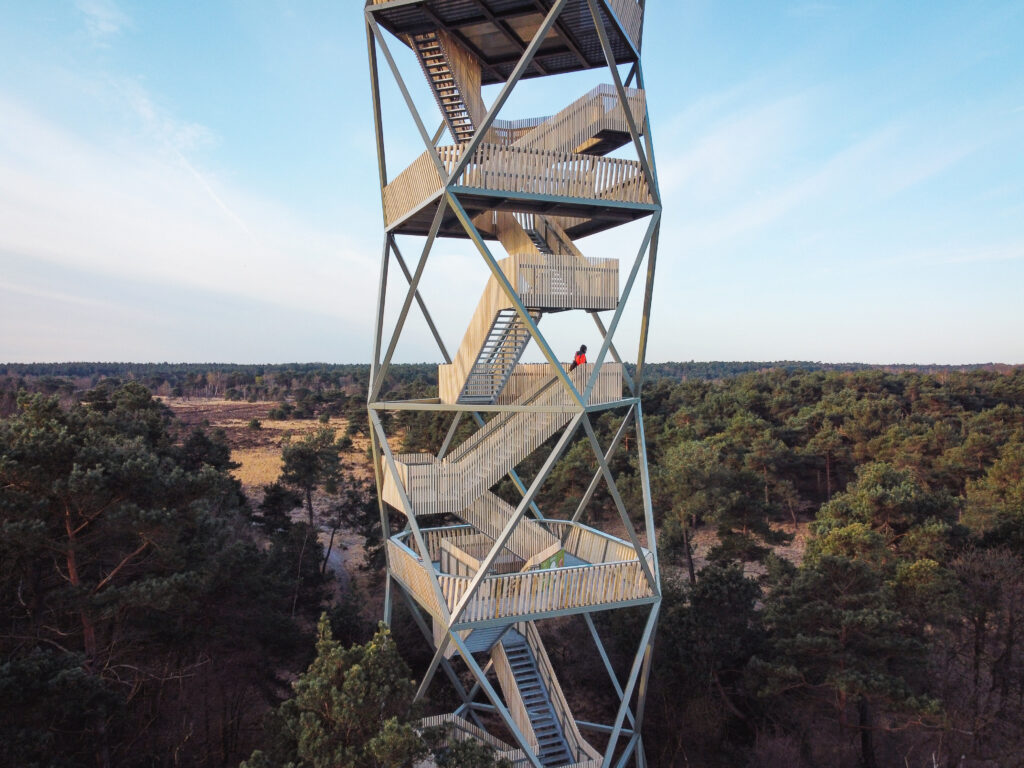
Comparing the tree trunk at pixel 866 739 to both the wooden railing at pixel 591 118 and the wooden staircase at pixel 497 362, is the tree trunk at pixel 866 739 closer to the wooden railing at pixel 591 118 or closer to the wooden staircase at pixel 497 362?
the wooden staircase at pixel 497 362

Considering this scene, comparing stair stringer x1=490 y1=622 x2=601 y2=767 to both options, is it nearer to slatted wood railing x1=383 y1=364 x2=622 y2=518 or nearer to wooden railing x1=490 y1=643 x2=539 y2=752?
wooden railing x1=490 y1=643 x2=539 y2=752

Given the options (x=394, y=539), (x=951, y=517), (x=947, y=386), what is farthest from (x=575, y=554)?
(x=947, y=386)

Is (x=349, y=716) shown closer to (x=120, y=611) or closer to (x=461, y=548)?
(x=120, y=611)

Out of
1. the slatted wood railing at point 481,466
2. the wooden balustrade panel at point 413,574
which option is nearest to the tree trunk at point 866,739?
the slatted wood railing at point 481,466

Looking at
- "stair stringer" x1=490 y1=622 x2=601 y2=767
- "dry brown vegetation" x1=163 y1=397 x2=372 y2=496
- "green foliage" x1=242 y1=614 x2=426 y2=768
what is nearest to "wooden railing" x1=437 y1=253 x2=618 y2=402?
"green foliage" x1=242 y1=614 x2=426 y2=768

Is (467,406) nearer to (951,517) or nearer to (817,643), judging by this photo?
(817,643)

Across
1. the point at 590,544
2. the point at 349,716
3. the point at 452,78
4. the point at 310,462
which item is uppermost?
the point at 452,78

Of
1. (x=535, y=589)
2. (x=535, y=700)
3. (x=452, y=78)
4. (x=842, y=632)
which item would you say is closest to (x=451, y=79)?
(x=452, y=78)
